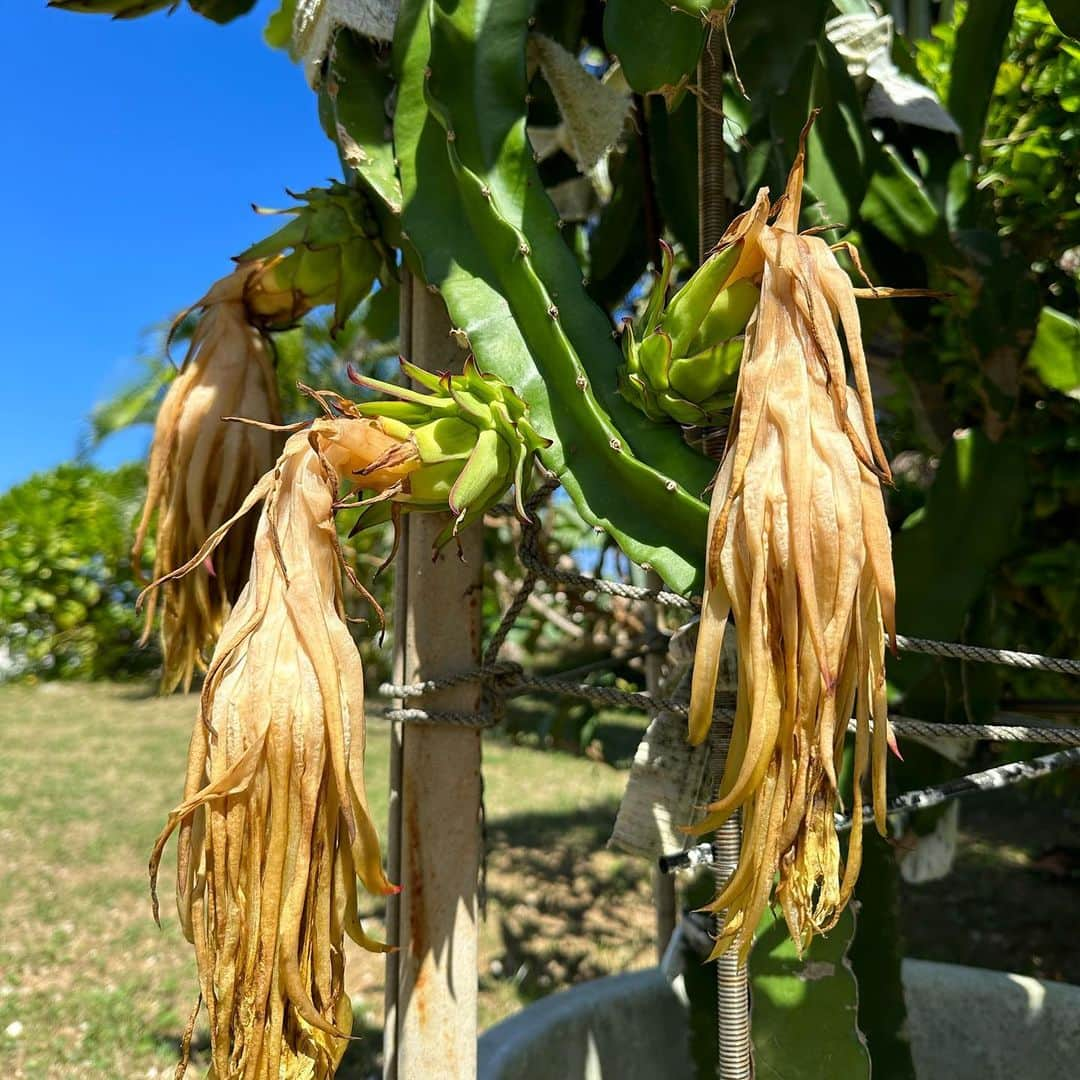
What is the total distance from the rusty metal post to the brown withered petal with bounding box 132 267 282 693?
170 millimetres

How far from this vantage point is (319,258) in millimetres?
998

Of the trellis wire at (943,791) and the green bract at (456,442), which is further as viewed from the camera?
the trellis wire at (943,791)

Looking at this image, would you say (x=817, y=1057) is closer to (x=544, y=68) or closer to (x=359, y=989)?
(x=544, y=68)

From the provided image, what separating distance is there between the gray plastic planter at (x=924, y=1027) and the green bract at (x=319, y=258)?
0.85 meters

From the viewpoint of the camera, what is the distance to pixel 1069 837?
3363 mm

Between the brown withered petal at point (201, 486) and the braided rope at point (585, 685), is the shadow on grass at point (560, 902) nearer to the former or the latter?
the braided rope at point (585, 685)

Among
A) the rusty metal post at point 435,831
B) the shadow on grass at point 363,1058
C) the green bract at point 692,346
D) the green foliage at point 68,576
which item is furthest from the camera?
the green foliage at point 68,576

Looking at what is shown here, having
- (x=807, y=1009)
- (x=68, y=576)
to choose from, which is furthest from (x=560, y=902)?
(x=68, y=576)

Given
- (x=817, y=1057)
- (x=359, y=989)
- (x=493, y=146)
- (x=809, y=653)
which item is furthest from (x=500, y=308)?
(x=359, y=989)

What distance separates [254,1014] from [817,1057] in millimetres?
567

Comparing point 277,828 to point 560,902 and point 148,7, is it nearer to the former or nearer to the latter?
point 148,7

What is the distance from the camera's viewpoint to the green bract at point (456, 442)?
0.75 meters

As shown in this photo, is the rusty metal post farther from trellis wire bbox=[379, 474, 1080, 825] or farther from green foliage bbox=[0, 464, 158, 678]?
green foliage bbox=[0, 464, 158, 678]

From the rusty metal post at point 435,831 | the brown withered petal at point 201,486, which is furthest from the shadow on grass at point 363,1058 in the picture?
the brown withered petal at point 201,486
